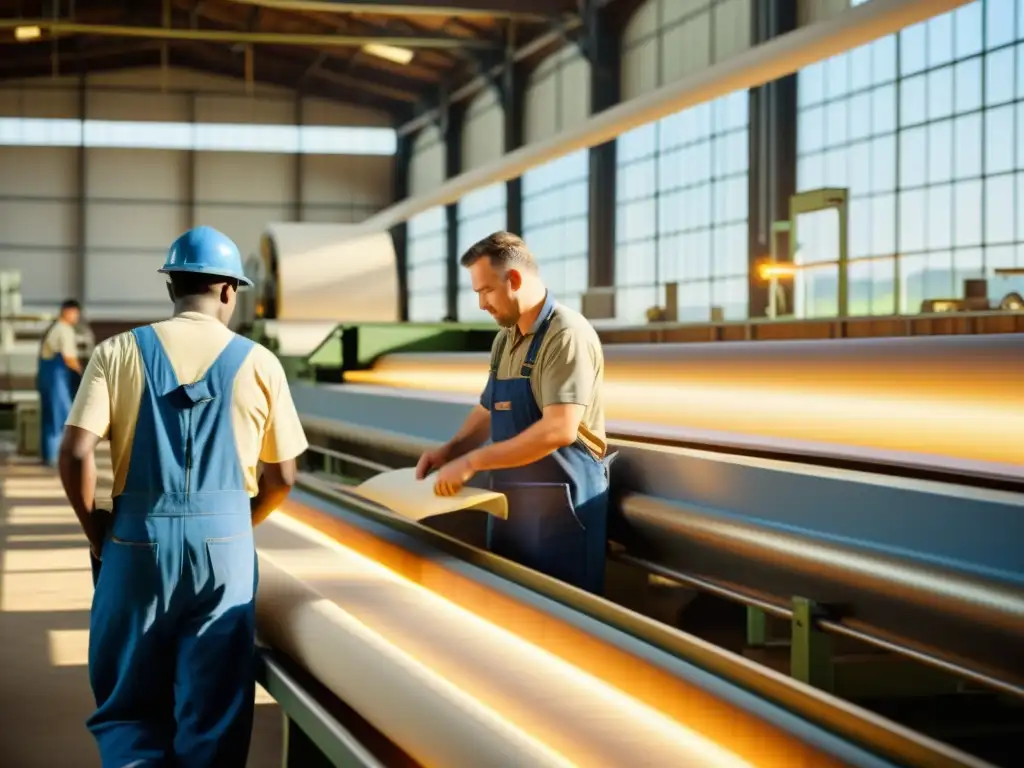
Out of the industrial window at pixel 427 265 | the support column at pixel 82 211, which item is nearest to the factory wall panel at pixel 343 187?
the industrial window at pixel 427 265

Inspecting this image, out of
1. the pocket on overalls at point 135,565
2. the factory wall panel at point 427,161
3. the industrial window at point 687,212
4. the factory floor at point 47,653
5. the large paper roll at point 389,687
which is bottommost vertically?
the factory floor at point 47,653

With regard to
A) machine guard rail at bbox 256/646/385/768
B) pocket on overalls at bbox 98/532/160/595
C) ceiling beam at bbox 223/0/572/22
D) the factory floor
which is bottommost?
the factory floor

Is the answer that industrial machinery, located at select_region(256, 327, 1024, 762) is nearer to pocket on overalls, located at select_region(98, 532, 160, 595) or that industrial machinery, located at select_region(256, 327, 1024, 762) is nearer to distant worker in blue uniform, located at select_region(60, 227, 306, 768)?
distant worker in blue uniform, located at select_region(60, 227, 306, 768)

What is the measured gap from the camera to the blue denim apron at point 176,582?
2236mm

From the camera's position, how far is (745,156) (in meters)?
12.7

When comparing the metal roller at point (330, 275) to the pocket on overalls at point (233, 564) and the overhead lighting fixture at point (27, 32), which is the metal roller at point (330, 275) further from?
the overhead lighting fixture at point (27, 32)

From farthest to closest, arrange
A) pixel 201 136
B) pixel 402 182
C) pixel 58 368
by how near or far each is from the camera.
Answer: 1. pixel 402 182
2. pixel 201 136
3. pixel 58 368

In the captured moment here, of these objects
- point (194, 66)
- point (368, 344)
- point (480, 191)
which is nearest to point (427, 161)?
point (480, 191)

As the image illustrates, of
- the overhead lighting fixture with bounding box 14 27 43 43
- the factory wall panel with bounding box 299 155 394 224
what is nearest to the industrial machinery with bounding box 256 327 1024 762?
the overhead lighting fixture with bounding box 14 27 43 43

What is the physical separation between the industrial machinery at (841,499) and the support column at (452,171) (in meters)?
16.7

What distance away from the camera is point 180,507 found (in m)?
2.24

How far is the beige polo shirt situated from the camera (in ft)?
8.65

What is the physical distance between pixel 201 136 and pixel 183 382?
20.5m

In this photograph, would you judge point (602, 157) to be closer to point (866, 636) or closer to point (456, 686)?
point (866, 636)
